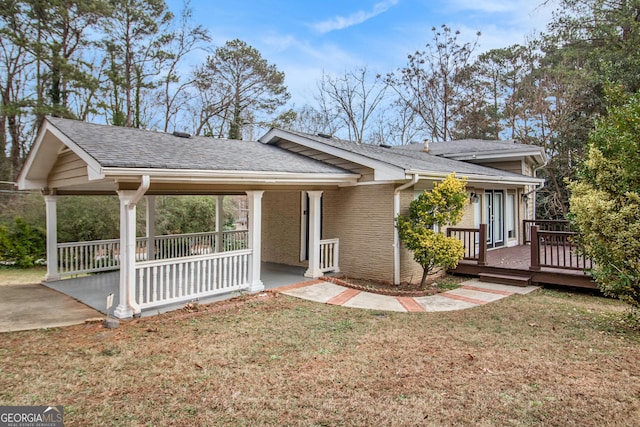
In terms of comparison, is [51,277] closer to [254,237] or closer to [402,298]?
[254,237]

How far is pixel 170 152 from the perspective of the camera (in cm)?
687

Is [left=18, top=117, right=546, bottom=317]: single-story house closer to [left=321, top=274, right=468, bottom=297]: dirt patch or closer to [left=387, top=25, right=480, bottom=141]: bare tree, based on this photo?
[left=321, top=274, right=468, bottom=297]: dirt patch

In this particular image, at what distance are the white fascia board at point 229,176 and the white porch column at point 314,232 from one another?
0.46 meters

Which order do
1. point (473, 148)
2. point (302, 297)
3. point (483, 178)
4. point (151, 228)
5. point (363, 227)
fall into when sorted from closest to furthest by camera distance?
point (302, 297)
point (363, 227)
point (151, 228)
point (483, 178)
point (473, 148)

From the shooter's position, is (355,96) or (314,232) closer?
(314,232)

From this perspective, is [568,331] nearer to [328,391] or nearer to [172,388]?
[328,391]

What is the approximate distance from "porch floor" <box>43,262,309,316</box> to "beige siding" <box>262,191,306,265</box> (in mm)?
497

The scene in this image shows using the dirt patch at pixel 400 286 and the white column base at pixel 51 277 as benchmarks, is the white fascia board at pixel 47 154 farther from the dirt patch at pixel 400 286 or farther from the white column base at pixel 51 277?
the dirt patch at pixel 400 286

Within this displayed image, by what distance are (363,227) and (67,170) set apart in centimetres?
652

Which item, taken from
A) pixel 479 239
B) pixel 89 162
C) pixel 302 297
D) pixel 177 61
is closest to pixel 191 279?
pixel 302 297

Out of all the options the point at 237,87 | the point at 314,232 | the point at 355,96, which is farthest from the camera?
the point at 355,96

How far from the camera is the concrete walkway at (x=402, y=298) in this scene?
707cm

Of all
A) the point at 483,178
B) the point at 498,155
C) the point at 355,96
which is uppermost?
the point at 355,96

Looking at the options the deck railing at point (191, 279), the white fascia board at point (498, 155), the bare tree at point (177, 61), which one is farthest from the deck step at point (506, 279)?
the bare tree at point (177, 61)
